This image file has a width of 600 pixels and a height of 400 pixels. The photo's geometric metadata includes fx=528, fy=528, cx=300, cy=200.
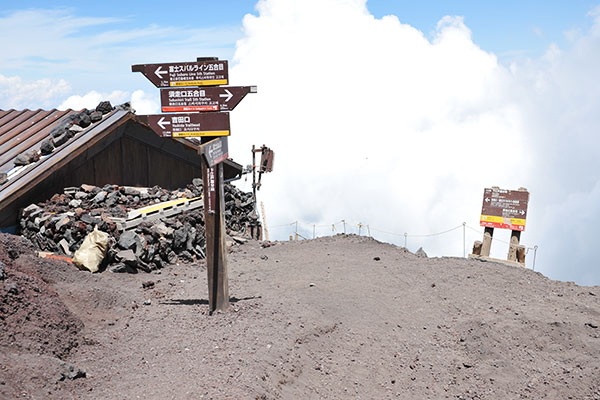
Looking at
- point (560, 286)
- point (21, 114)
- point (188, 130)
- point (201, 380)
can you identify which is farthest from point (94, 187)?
point (560, 286)

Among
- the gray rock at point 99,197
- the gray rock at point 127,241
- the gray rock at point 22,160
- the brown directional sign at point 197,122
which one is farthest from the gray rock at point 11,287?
the gray rock at point 22,160

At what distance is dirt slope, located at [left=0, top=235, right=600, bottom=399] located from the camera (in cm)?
705

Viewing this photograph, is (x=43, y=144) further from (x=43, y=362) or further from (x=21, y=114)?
(x=43, y=362)

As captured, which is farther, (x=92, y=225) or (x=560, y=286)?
(x=92, y=225)

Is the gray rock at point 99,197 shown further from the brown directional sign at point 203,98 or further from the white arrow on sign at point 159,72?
the white arrow on sign at point 159,72

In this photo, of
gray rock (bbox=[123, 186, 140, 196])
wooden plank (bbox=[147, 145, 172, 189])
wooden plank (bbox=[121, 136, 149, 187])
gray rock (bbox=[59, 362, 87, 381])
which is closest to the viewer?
gray rock (bbox=[59, 362, 87, 381])

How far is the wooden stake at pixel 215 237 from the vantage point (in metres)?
9.51

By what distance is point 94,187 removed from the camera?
1630 cm

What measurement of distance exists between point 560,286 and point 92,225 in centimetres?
1207

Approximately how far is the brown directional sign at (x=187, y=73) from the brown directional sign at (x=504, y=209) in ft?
30.8

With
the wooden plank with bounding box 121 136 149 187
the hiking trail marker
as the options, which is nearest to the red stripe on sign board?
the wooden plank with bounding box 121 136 149 187

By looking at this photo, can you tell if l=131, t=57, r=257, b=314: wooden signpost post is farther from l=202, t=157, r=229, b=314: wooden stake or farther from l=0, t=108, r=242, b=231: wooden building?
l=0, t=108, r=242, b=231: wooden building

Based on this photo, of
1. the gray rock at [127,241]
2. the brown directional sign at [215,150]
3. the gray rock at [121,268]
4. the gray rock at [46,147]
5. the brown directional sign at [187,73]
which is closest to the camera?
the brown directional sign at [215,150]

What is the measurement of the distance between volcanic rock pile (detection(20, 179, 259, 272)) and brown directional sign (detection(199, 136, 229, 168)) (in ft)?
16.8
